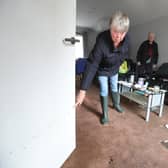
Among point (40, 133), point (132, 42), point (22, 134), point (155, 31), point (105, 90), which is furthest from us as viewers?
point (132, 42)

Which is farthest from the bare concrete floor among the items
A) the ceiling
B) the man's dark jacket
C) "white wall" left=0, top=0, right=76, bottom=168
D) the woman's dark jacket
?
the ceiling

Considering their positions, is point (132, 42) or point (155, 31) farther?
point (132, 42)

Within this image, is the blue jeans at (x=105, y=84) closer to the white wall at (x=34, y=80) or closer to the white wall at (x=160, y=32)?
the white wall at (x=34, y=80)

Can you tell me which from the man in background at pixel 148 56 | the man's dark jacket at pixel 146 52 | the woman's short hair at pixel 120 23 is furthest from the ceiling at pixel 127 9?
the woman's short hair at pixel 120 23

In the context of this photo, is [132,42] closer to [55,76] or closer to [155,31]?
[155,31]

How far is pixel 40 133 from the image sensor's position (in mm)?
991

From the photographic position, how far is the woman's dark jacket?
1435 mm

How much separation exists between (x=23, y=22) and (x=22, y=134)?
1.88 ft


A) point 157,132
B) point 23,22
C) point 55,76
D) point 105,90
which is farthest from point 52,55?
point 157,132

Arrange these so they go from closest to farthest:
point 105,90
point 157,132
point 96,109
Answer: point 157,132 < point 105,90 < point 96,109

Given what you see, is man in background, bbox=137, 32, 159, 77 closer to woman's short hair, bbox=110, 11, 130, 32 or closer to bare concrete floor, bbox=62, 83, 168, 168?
bare concrete floor, bbox=62, 83, 168, 168

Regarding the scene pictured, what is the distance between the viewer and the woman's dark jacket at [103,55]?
1435 mm

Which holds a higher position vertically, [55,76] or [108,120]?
[55,76]

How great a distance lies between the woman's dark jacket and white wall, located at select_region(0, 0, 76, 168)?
219 mm
